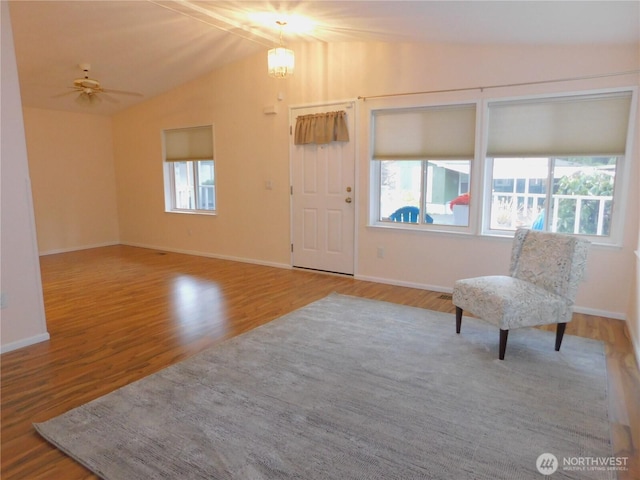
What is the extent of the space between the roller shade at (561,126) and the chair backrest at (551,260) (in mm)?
1070

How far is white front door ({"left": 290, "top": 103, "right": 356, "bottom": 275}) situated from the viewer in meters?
5.14

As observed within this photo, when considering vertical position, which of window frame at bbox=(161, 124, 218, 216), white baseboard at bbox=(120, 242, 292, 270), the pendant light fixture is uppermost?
the pendant light fixture

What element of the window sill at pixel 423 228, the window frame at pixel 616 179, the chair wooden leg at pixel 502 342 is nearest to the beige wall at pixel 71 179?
the window sill at pixel 423 228

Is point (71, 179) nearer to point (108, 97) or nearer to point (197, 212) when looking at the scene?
point (108, 97)

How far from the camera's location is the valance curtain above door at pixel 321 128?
5.02 m

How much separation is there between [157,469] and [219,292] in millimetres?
2857

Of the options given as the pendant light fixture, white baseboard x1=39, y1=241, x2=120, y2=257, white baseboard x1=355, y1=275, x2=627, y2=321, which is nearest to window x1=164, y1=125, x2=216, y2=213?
white baseboard x1=39, y1=241, x2=120, y2=257

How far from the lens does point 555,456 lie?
187 cm

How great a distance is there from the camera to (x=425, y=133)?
14.9ft

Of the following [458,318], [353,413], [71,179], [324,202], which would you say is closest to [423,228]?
[324,202]

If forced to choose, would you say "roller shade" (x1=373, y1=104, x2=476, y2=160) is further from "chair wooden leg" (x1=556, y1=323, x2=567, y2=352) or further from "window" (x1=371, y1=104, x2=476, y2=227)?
"chair wooden leg" (x1=556, y1=323, x2=567, y2=352)

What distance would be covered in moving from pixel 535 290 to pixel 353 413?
5.72 feet

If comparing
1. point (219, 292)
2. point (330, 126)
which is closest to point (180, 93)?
point (330, 126)

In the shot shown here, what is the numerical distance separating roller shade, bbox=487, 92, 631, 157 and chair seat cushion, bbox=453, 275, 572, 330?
→ 1.54 meters
